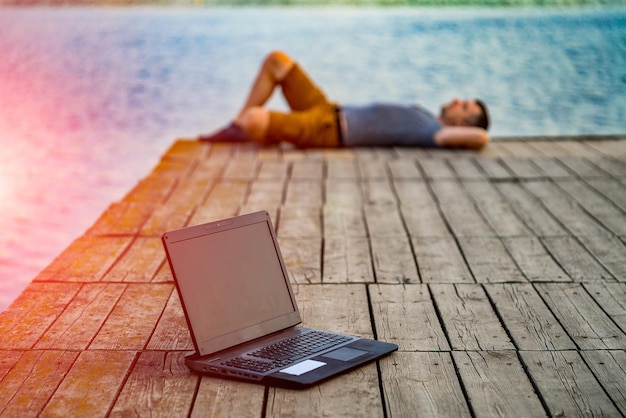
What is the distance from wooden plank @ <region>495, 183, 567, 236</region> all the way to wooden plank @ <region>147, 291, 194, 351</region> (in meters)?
1.46

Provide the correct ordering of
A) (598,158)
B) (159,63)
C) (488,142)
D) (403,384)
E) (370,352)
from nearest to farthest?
(403,384) → (370,352) → (598,158) → (488,142) → (159,63)

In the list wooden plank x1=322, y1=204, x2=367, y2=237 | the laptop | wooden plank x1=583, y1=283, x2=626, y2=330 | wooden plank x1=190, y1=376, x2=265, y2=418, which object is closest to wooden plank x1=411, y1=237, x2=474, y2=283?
wooden plank x1=322, y1=204, x2=367, y2=237

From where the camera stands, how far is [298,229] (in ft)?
10.5

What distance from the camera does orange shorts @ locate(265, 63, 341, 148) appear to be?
4918 millimetres

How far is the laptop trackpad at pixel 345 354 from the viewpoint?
1.93 m

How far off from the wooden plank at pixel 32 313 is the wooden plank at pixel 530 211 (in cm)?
168

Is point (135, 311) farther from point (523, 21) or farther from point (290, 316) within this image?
point (523, 21)

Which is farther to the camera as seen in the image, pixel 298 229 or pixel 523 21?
pixel 523 21

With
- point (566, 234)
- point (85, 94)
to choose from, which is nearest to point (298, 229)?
point (566, 234)

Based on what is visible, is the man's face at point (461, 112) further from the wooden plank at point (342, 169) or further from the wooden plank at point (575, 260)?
the wooden plank at point (575, 260)

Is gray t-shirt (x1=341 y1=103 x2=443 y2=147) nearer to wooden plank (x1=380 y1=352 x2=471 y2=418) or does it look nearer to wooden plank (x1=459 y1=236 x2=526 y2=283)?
wooden plank (x1=459 y1=236 x2=526 y2=283)

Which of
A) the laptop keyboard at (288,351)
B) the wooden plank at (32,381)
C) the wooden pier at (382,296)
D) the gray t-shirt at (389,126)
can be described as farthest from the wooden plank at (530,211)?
the wooden plank at (32,381)

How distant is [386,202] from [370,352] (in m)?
1.74

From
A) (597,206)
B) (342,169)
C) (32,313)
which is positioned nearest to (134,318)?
(32,313)
